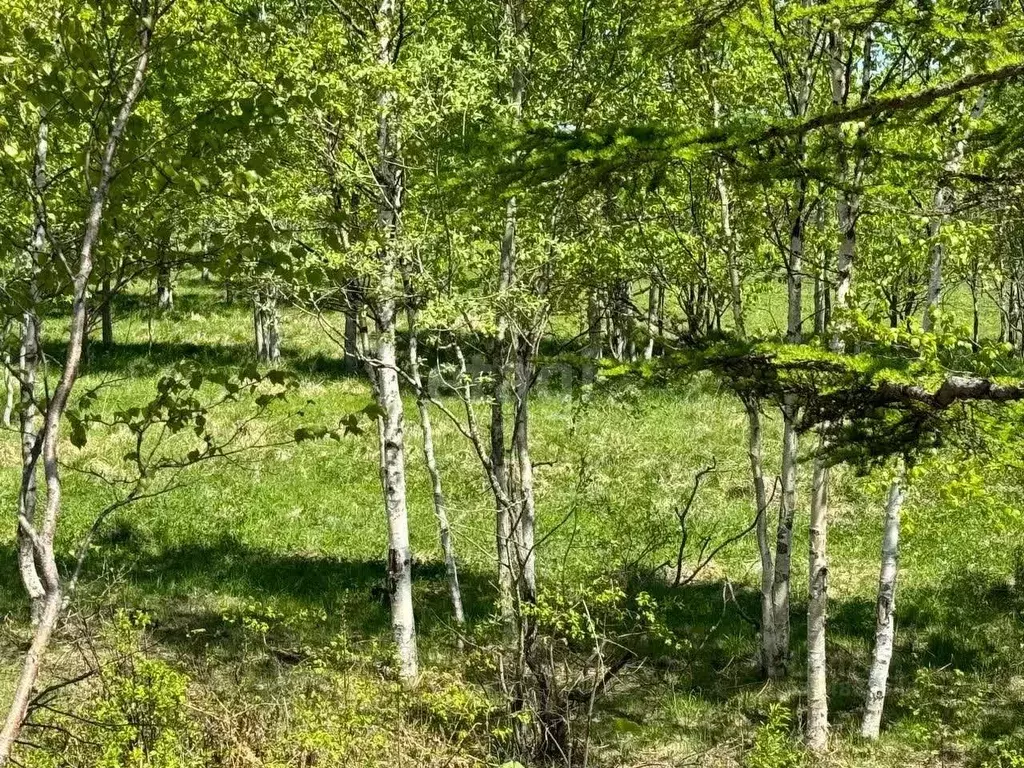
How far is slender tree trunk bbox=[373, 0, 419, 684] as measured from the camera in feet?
32.5

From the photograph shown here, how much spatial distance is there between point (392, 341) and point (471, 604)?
526 centimetres

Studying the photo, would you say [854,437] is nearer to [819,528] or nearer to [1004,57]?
[1004,57]

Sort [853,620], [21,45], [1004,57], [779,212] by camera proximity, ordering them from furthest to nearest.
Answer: [853,620] < [779,212] < [1004,57] < [21,45]

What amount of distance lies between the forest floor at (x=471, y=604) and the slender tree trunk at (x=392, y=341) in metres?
0.61

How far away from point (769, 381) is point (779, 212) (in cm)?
661

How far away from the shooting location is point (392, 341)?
10.3 meters

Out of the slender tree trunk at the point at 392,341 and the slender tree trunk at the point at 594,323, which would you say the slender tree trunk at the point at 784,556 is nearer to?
the slender tree trunk at the point at 594,323

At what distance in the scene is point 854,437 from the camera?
18.7 ft

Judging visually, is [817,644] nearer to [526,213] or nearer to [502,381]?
[502,381]

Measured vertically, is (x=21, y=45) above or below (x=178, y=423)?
above

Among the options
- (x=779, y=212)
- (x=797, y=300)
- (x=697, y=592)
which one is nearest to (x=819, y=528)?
(x=797, y=300)

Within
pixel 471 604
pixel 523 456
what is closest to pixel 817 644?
pixel 523 456

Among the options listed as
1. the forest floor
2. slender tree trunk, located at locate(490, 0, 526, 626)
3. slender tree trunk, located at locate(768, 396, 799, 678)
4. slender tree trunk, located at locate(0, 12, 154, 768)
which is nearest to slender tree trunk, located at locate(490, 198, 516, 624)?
slender tree trunk, located at locate(490, 0, 526, 626)

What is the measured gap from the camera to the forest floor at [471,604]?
7820 mm
